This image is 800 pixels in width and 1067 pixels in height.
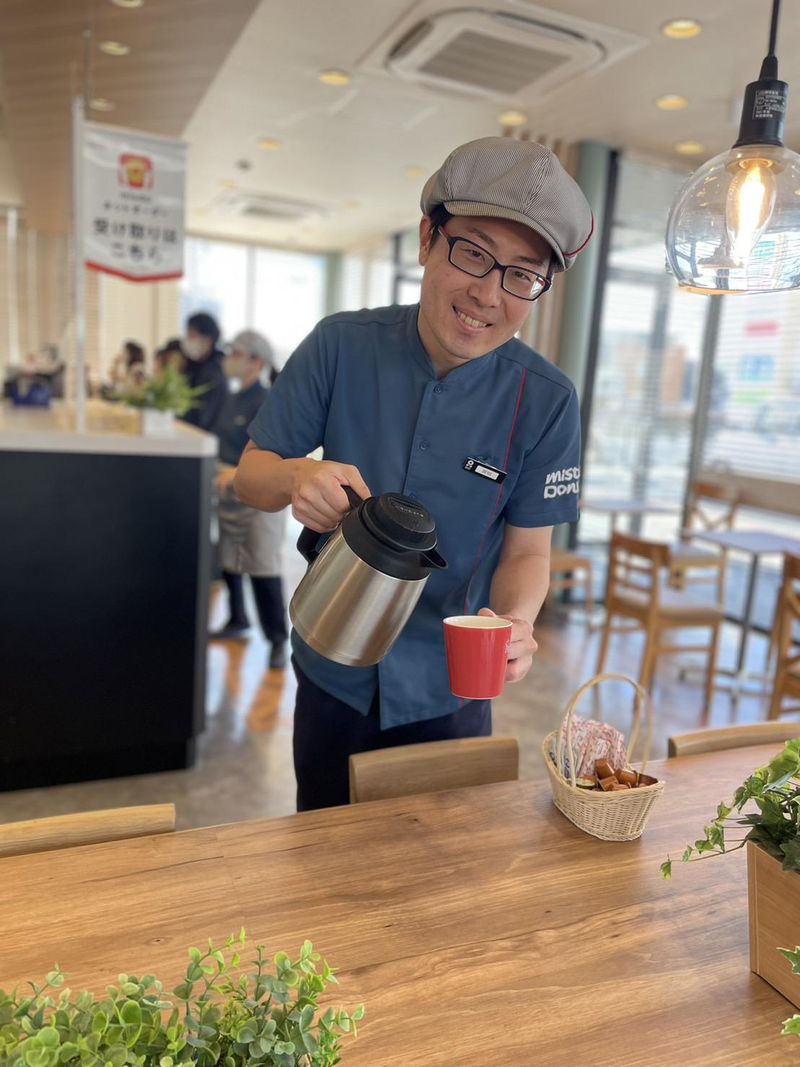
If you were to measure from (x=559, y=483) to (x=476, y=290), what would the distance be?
1.26 ft

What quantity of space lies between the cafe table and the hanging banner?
7.80 ft

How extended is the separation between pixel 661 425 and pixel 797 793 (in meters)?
5.25

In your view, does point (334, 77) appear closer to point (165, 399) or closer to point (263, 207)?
point (165, 399)

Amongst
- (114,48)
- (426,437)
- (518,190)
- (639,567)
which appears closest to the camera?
(518,190)

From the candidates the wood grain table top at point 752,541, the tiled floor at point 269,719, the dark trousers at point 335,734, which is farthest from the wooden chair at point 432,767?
the wood grain table top at point 752,541

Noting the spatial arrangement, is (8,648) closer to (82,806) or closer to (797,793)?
(82,806)

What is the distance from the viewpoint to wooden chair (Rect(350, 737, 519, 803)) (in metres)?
1.29

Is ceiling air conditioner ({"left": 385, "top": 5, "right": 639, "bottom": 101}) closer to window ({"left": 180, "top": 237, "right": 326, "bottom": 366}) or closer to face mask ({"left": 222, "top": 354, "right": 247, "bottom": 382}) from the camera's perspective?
face mask ({"left": 222, "top": 354, "right": 247, "bottom": 382})

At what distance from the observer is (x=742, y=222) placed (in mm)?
1089

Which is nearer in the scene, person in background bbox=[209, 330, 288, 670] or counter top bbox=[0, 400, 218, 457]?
counter top bbox=[0, 400, 218, 457]

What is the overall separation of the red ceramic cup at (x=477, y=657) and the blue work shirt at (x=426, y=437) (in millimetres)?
331

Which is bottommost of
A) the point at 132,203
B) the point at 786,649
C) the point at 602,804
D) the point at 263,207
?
the point at 786,649

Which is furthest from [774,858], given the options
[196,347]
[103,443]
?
[196,347]

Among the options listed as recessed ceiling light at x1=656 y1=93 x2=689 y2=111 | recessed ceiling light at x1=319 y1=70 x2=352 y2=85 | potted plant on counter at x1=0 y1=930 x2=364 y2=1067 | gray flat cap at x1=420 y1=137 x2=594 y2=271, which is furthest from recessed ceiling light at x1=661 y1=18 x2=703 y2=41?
potted plant on counter at x1=0 y1=930 x2=364 y2=1067
